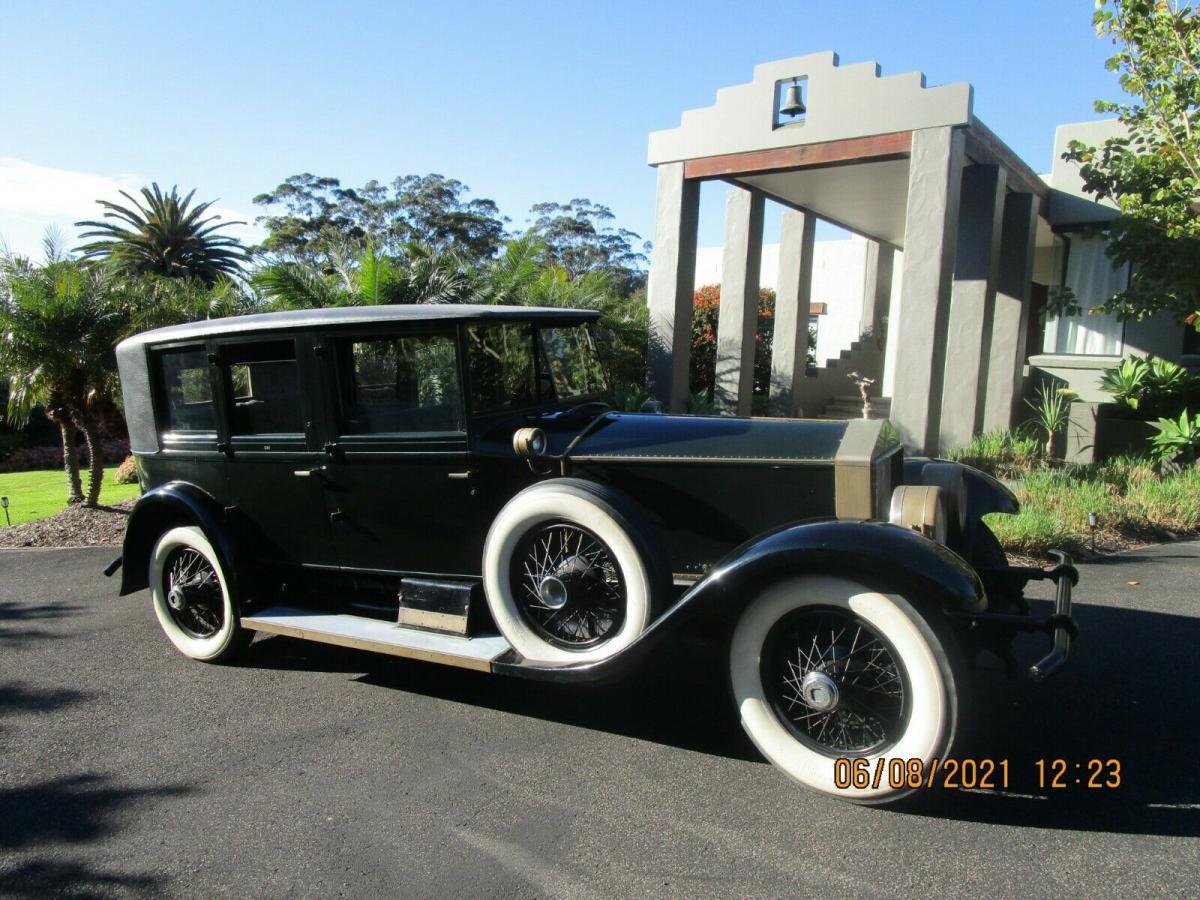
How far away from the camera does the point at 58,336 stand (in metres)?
8.37

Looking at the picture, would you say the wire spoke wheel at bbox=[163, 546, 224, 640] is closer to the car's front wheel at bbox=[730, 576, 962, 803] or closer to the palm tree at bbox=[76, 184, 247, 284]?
the car's front wheel at bbox=[730, 576, 962, 803]

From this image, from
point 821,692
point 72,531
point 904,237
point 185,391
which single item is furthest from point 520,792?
point 904,237

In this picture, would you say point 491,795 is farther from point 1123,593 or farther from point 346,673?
point 1123,593

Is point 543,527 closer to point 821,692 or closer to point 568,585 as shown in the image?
point 568,585

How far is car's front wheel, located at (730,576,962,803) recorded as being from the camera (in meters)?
2.67

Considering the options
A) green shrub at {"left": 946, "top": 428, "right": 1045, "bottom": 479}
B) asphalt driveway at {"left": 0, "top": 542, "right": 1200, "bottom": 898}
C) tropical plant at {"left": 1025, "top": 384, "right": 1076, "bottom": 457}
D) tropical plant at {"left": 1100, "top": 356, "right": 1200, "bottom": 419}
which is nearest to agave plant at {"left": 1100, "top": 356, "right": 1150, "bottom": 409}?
tropical plant at {"left": 1100, "top": 356, "right": 1200, "bottom": 419}

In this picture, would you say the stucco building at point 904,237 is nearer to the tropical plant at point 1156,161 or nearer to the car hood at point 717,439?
the tropical plant at point 1156,161

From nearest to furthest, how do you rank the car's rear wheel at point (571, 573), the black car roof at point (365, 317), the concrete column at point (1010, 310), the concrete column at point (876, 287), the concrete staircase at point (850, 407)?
the car's rear wheel at point (571, 573), the black car roof at point (365, 317), the concrete column at point (1010, 310), the concrete staircase at point (850, 407), the concrete column at point (876, 287)

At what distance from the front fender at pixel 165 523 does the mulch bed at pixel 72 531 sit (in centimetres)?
353

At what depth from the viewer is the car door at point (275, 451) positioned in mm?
4051

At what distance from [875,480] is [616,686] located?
1685 millimetres

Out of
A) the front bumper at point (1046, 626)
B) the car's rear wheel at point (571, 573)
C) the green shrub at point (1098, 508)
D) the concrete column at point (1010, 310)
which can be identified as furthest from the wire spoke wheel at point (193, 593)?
the concrete column at point (1010, 310)

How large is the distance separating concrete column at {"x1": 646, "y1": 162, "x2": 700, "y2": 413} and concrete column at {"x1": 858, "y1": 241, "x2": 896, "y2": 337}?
6455mm
